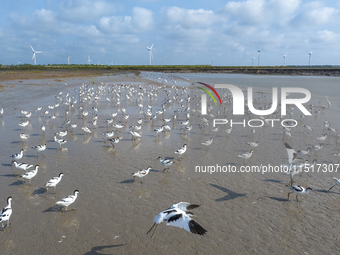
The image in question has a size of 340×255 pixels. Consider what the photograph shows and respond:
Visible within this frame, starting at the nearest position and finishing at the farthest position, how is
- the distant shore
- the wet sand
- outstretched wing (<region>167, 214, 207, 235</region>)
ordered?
outstretched wing (<region>167, 214, 207, 235</region>) < the wet sand < the distant shore

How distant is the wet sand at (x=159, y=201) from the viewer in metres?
6.27

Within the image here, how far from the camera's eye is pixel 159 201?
8094 mm

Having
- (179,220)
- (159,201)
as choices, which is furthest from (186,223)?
(159,201)

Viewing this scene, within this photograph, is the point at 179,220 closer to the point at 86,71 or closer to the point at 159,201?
the point at 159,201

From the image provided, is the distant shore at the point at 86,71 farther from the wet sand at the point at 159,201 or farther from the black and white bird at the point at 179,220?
the black and white bird at the point at 179,220

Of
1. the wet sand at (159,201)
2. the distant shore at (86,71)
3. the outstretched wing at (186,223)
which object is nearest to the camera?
the outstretched wing at (186,223)

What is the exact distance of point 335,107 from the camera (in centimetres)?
2398

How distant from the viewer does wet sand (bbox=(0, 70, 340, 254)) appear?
6266 mm

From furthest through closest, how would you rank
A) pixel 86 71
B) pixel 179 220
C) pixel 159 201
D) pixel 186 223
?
pixel 86 71 → pixel 159 201 → pixel 179 220 → pixel 186 223

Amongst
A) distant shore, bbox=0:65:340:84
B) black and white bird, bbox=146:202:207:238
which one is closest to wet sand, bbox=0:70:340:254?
black and white bird, bbox=146:202:207:238

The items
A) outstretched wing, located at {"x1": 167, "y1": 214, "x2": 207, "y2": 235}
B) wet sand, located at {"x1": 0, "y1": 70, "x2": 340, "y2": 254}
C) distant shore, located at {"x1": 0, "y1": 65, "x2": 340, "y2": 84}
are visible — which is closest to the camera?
outstretched wing, located at {"x1": 167, "y1": 214, "x2": 207, "y2": 235}

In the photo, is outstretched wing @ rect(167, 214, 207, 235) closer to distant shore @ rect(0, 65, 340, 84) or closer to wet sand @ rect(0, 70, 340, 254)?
wet sand @ rect(0, 70, 340, 254)

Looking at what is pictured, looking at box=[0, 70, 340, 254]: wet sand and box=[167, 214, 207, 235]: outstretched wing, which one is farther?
box=[0, 70, 340, 254]: wet sand

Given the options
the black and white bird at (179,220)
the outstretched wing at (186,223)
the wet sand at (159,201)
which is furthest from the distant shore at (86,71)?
the outstretched wing at (186,223)
